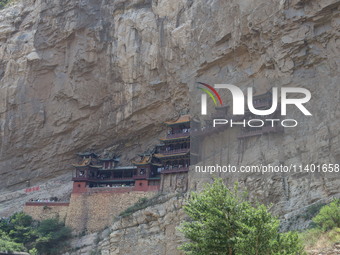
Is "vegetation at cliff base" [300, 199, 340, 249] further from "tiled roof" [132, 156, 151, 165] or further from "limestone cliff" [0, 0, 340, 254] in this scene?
"tiled roof" [132, 156, 151, 165]

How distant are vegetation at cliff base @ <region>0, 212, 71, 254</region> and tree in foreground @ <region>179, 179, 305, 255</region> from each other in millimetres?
17564

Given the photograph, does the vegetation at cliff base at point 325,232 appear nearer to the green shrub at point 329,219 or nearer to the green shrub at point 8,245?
the green shrub at point 329,219

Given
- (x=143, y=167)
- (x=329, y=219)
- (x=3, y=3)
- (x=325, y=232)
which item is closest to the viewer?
(x=325, y=232)

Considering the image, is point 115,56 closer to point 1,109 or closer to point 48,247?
point 1,109

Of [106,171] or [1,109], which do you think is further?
[1,109]

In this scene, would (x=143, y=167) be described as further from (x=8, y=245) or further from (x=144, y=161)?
(x=8, y=245)

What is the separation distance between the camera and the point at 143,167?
30.5m

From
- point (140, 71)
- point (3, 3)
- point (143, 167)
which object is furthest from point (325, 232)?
point (3, 3)

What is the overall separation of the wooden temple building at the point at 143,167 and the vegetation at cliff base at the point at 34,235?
10.1ft

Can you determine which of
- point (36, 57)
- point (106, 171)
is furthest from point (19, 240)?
point (36, 57)

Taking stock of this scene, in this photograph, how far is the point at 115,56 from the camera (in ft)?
109

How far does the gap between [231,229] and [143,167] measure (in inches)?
770

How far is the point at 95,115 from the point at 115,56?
14.9 ft

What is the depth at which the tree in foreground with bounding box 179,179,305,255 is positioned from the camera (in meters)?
10.7
